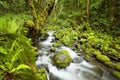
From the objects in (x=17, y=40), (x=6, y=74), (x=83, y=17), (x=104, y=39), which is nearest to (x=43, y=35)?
Answer: (x=104, y=39)

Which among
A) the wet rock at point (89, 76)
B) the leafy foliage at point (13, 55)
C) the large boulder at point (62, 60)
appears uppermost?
the leafy foliage at point (13, 55)

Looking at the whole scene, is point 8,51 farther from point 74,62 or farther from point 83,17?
point 83,17

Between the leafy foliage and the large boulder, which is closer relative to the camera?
the leafy foliage

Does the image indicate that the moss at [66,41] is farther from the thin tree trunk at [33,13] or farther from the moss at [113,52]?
the moss at [113,52]

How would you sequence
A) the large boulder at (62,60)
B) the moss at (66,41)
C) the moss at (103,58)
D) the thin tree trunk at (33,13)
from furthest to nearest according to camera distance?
the moss at (66,41), the thin tree trunk at (33,13), the moss at (103,58), the large boulder at (62,60)

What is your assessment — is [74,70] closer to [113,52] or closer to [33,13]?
[113,52]

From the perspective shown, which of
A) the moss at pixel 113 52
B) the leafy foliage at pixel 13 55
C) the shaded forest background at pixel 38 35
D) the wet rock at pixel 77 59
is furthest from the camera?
the moss at pixel 113 52

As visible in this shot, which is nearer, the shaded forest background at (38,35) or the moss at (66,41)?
the shaded forest background at (38,35)

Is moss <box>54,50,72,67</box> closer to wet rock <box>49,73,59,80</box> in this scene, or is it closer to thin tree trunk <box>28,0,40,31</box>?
wet rock <box>49,73,59,80</box>

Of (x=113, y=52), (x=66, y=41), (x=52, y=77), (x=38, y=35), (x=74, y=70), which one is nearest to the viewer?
(x=52, y=77)

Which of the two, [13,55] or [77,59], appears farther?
[77,59]

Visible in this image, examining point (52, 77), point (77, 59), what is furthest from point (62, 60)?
point (77, 59)

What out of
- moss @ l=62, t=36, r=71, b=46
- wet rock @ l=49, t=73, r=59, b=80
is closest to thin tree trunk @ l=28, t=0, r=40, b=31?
moss @ l=62, t=36, r=71, b=46

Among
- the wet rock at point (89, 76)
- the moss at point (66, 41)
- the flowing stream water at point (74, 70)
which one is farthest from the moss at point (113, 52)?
the moss at point (66, 41)
